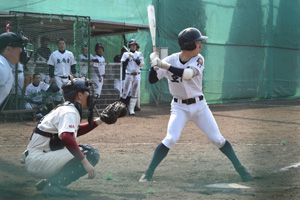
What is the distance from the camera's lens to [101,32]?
12898 mm

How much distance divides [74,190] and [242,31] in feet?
40.7

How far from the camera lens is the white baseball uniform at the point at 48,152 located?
3.72 m

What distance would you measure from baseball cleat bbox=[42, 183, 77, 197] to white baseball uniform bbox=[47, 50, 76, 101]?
6311mm

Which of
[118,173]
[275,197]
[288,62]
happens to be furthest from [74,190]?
[288,62]

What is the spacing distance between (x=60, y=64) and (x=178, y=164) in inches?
210

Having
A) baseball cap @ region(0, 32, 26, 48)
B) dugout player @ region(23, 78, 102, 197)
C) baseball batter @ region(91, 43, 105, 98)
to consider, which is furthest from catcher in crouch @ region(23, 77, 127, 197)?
baseball batter @ region(91, 43, 105, 98)

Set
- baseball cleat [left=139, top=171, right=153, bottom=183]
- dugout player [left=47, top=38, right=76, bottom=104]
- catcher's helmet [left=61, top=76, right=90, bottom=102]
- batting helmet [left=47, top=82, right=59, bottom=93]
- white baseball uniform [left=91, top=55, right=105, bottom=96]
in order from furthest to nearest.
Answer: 1. white baseball uniform [left=91, top=55, right=105, bottom=96]
2. dugout player [left=47, top=38, right=76, bottom=104]
3. batting helmet [left=47, top=82, right=59, bottom=93]
4. baseball cleat [left=139, top=171, right=153, bottom=183]
5. catcher's helmet [left=61, top=76, right=90, bottom=102]

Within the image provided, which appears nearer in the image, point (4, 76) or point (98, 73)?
point (4, 76)

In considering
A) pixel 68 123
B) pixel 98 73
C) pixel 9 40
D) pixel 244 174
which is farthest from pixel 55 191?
pixel 98 73

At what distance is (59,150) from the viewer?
152 inches

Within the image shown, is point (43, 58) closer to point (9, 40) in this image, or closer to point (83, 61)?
point (83, 61)

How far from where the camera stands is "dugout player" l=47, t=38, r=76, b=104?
9.92 m

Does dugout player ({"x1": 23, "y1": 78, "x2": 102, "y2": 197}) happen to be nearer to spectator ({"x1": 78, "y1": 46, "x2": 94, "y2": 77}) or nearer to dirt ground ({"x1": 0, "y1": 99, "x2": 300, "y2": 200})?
dirt ground ({"x1": 0, "y1": 99, "x2": 300, "y2": 200})

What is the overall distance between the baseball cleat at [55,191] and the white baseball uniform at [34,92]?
606 cm
